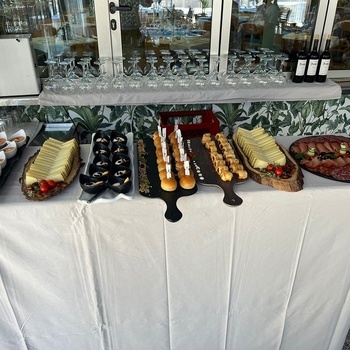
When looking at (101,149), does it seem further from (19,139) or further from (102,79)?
(102,79)

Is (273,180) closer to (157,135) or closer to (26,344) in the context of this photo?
(157,135)

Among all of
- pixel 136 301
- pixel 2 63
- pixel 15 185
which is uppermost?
pixel 2 63

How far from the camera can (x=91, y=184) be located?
1053 mm

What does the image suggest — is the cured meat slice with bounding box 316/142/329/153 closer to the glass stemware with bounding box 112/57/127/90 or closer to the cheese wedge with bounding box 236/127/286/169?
the cheese wedge with bounding box 236/127/286/169

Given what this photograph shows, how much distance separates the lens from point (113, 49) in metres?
2.01

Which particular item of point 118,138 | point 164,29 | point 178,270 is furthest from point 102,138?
point 164,29

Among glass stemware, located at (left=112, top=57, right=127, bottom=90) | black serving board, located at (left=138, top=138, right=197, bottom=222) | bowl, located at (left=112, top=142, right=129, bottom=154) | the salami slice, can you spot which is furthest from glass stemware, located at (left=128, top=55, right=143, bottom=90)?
the salami slice

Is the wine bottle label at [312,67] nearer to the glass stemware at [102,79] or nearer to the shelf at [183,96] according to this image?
the shelf at [183,96]

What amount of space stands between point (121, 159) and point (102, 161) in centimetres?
6

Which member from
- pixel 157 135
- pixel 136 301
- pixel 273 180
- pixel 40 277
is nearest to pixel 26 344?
pixel 40 277

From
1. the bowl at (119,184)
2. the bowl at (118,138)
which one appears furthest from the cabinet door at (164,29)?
the bowl at (119,184)

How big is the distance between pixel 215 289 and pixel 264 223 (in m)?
0.31

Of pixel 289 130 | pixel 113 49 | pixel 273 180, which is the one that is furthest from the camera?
pixel 289 130

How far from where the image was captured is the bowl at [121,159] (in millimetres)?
1169
